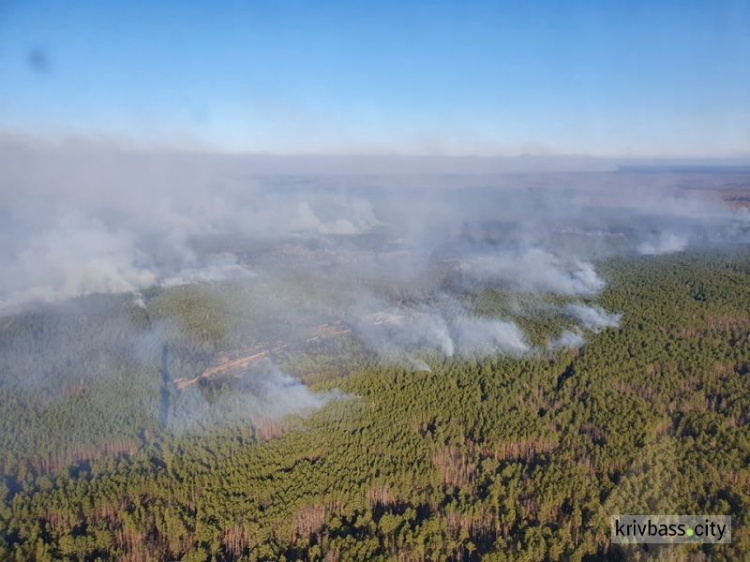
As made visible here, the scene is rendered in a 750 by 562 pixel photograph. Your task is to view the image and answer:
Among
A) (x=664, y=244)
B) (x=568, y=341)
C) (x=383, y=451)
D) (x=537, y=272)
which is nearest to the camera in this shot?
(x=383, y=451)

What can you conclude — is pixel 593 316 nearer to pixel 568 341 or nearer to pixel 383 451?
pixel 568 341

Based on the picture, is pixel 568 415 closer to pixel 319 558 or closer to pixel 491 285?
pixel 319 558

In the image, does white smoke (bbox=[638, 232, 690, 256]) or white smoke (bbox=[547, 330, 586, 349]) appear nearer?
white smoke (bbox=[547, 330, 586, 349])

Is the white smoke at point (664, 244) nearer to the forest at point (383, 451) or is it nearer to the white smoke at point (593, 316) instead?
the white smoke at point (593, 316)

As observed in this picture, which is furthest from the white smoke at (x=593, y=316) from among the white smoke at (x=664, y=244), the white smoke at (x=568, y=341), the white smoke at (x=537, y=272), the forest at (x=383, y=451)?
the white smoke at (x=664, y=244)

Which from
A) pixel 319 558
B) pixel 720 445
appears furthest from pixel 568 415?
pixel 319 558

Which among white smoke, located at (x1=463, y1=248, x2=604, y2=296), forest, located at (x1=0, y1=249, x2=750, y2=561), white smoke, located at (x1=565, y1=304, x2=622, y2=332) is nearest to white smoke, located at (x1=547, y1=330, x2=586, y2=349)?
forest, located at (x1=0, y1=249, x2=750, y2=561)

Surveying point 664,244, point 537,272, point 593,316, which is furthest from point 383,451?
point 664,244

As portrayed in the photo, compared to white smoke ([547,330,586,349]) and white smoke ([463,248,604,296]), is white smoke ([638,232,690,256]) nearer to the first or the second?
white smoke ([463,248,604,296])

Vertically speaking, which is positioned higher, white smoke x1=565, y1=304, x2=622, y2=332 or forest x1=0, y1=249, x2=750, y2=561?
white smoke x1=565, y1=304, x2=622, y2=332
